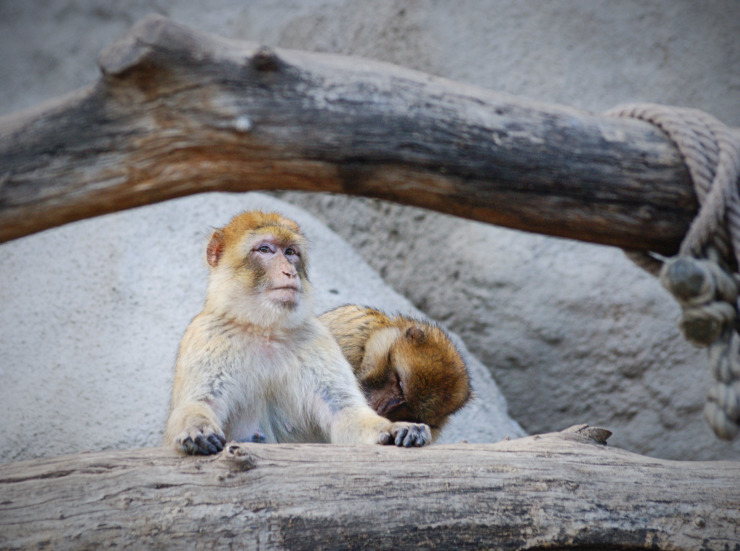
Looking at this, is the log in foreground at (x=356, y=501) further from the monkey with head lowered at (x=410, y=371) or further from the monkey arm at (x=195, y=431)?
the monkey with head lowered at (x=410, y=371)

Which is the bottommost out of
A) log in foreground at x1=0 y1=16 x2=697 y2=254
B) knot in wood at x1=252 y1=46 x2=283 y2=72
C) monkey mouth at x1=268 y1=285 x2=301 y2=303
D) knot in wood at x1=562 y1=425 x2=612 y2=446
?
knot in wood at x1=562 y1=425 x2=612 y2=446

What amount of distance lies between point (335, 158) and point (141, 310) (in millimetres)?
2941

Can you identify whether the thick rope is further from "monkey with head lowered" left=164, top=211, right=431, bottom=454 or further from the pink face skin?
the pink face skin

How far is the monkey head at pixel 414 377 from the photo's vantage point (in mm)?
4125

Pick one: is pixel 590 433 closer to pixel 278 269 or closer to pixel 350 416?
pixel 350 416

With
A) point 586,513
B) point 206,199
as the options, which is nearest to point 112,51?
point 586,513

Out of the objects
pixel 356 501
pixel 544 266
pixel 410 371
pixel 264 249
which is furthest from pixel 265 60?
pixel 544 266

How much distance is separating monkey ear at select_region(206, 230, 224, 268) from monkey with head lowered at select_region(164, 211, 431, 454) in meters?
0.06

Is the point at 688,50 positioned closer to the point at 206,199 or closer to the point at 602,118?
the point at 602,118

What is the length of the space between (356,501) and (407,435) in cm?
49

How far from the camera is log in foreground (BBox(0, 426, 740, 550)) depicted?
248 centimetres

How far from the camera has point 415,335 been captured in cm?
433

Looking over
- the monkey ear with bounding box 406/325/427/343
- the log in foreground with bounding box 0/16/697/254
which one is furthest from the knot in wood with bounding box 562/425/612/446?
the monkey ear with bounding box 406/325/427/343

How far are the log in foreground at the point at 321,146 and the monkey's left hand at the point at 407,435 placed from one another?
969mm
